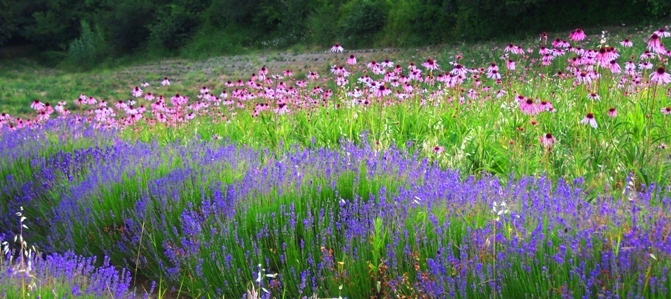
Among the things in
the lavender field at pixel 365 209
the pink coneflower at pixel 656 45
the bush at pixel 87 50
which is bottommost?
the bush at pixel 87 50

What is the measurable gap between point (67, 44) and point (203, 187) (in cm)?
5389

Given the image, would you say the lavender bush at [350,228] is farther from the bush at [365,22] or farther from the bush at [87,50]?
the bush at [87,50]

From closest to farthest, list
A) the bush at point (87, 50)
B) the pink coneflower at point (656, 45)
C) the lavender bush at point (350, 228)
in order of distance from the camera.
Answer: the lavender bush at point (350, 228) < the pink coneflower at point (656, 45) < the bush at point (87, 50)

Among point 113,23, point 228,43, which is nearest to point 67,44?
point 113,23

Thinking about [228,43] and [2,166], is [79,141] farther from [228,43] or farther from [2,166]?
[228,43]

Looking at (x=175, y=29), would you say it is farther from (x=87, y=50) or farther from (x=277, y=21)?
(x=277, y=21)

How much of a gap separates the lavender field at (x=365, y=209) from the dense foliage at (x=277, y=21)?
17318mm

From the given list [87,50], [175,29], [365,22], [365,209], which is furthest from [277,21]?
[365,209]

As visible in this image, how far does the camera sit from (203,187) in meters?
3.70

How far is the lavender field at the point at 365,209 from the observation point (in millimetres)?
2445

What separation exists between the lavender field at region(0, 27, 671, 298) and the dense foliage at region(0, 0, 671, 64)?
17318mm

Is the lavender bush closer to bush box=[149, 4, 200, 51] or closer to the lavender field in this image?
the lavender field

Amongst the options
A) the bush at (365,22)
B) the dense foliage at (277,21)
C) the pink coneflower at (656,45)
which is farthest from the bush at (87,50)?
the pink coneflower at (656,45)

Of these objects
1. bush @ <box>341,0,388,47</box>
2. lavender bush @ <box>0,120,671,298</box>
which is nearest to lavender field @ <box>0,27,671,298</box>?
lavender bush @ <box>0,120,671,298</box>
